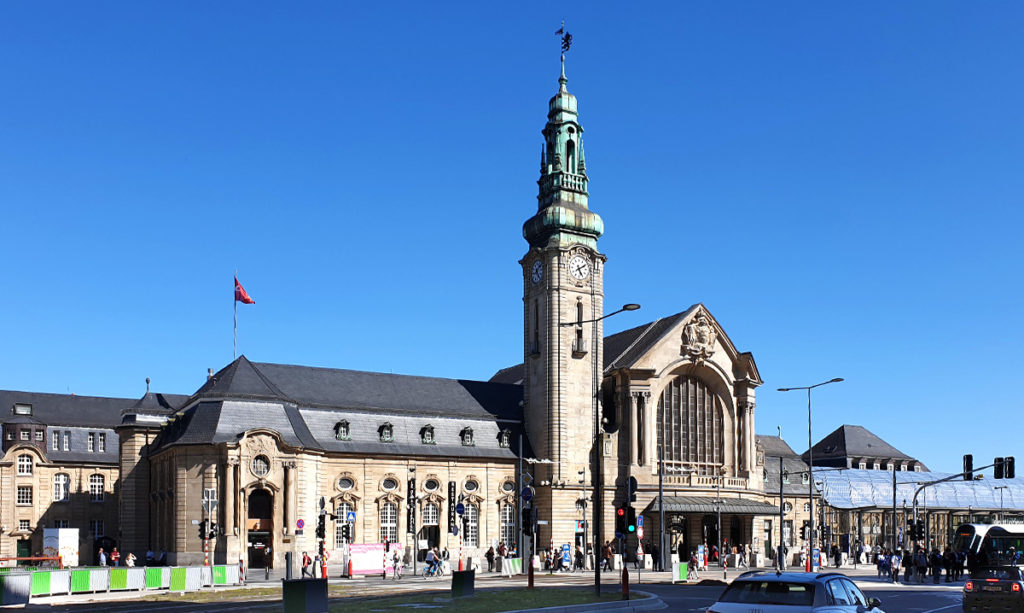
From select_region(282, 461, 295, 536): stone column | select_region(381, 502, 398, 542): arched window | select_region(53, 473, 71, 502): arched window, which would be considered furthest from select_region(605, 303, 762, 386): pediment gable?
select_region(53, 473, 71, 502): arched window

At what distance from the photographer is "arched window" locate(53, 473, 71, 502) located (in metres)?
83.9

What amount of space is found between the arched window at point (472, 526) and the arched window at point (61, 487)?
33405 mm

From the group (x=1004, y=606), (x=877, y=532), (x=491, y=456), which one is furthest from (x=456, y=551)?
(x=877, y=532)

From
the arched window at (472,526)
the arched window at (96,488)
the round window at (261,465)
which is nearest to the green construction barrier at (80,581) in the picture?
the round window at (261,465)

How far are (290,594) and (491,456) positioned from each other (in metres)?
49.8

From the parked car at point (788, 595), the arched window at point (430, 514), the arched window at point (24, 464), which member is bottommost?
the arched window at point (430, 514)

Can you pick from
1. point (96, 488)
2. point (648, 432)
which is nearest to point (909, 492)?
point (648, 432)

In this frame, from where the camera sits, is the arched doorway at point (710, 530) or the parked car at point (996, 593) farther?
the arched doorway at point (710, 530)

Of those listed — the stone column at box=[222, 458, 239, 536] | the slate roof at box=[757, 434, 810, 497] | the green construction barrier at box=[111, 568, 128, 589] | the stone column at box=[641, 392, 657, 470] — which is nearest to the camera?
the green construction barrier at box=[111, 568, 128, 589]

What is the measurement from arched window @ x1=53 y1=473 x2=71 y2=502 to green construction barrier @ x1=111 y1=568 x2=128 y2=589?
46.1m

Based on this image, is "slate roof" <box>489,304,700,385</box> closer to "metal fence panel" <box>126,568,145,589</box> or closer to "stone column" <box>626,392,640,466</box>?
"stone column" <box>626,392,640,466</box>

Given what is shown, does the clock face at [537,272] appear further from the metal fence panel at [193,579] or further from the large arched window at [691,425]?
the metal fence panel at [193,579]

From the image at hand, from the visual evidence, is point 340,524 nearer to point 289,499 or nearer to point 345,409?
point 289,499

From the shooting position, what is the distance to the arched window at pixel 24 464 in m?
82.1
